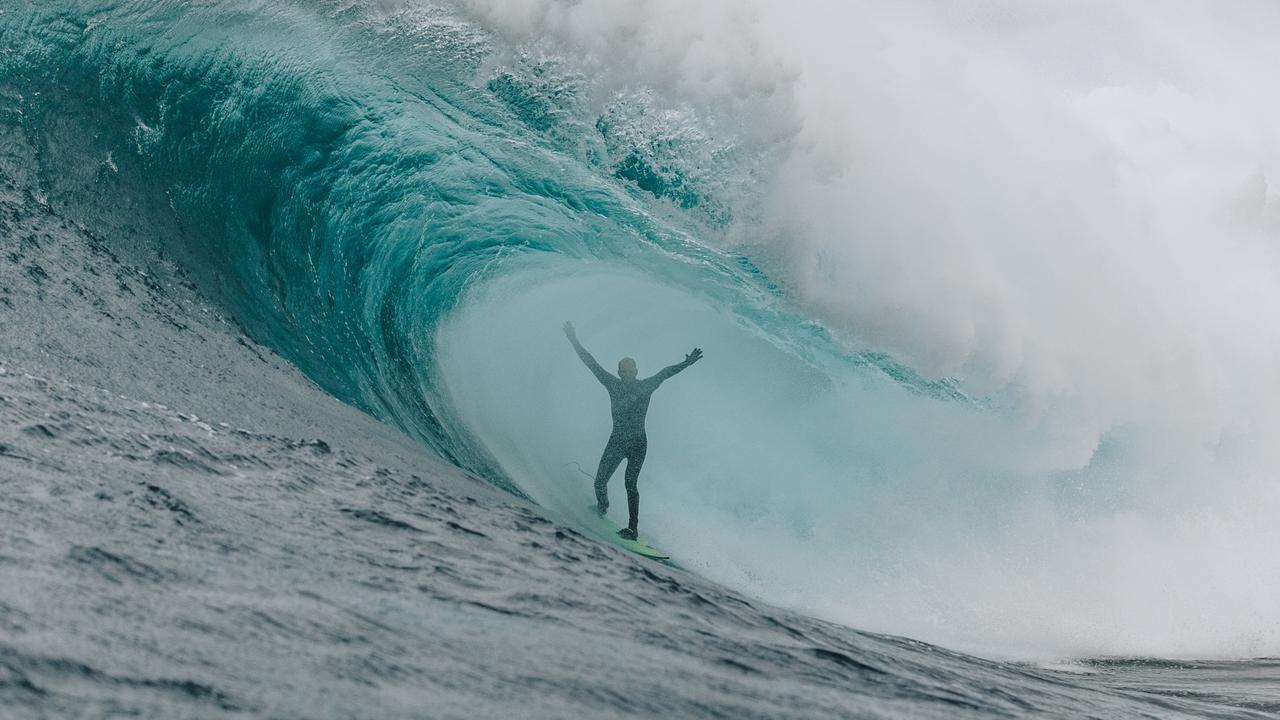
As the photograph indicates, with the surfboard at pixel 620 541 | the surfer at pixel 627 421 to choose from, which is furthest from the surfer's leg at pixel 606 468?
the surfboard at pixel 620 541

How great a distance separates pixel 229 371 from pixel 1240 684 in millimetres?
7046

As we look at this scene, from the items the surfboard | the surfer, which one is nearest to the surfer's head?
the surfer

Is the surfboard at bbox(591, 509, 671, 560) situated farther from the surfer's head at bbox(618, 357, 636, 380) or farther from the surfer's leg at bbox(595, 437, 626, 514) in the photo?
the surfer's head at bbox(618, 357, 636, 380)

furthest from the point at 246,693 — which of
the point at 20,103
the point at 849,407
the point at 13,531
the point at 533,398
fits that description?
the point at 849,407

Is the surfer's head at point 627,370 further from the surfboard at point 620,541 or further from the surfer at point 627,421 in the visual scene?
the surfboard at point 620,541

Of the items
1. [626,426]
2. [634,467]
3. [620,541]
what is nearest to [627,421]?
[626,426]

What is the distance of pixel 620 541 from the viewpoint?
306 inches

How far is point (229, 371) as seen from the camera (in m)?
6.21

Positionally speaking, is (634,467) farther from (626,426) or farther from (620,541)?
(620,541)

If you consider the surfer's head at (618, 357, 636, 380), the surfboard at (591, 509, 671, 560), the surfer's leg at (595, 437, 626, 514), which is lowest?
the surfboard at (591, 509, 671, 560)

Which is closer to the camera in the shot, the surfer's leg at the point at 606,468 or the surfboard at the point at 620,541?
the surfboard at the point at 620,541

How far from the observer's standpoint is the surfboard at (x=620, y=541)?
24.9 feet

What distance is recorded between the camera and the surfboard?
7586 mm

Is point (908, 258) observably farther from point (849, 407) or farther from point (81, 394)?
point (81, 394)
